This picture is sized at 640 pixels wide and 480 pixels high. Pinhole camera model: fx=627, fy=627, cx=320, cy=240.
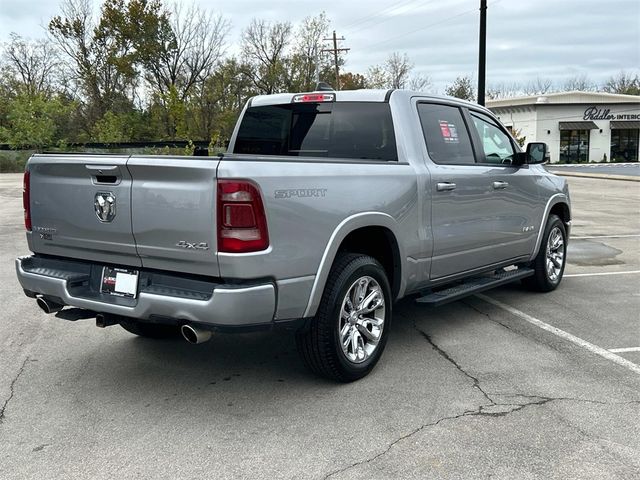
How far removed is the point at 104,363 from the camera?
4609 millimetres

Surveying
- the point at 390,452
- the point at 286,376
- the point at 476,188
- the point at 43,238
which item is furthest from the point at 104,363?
the point at 476,188

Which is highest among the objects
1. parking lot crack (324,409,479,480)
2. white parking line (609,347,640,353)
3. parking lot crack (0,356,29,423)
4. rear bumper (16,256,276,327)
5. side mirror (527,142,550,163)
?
side mirror (527,142,550,163)

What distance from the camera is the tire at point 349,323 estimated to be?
3.85m

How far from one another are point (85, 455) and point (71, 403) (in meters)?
0.76

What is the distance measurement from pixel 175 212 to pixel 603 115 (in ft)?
176

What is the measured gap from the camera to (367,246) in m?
4.46

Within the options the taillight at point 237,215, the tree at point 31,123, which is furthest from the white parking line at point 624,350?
the tree at point 31,123

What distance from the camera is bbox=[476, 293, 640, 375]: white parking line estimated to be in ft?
14.9

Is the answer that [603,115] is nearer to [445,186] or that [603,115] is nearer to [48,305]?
[445,186]

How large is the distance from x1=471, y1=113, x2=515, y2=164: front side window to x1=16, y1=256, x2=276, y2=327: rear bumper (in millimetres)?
2988

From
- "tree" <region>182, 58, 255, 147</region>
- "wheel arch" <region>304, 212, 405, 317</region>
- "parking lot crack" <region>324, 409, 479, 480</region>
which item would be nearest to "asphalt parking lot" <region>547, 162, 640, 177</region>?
"tree" <region>182, 58, 255, 147</region>

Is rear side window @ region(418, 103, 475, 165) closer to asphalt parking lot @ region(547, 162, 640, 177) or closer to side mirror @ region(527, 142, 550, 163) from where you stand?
side mirror @ region(527, 142, 550, 163)

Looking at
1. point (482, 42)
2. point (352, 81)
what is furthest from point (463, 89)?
point (482, 42)

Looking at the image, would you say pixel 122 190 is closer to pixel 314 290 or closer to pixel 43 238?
pixel 43 238
